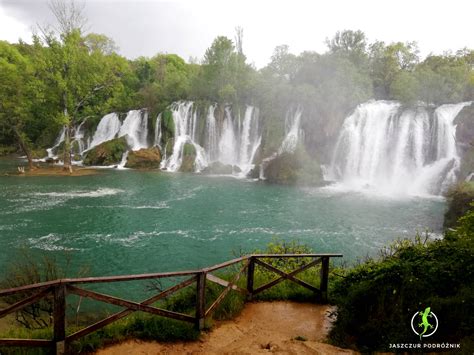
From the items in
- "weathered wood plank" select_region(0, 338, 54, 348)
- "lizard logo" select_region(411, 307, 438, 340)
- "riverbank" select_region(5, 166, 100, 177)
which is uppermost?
"riverbank" select_region(5, 166, 100, 177)

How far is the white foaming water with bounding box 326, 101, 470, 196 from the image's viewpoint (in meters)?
26.4

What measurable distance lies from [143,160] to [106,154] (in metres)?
4.86

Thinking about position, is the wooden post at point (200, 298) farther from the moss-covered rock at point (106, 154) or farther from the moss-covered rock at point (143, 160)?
the moss-covered rock at point (106, 154)

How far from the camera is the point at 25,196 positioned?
22.6m

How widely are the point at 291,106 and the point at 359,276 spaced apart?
30590mm

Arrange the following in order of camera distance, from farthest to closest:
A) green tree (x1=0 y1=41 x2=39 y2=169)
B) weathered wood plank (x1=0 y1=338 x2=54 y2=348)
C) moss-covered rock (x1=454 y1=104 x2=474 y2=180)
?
green tree (x1=0 y1=41 x2=39 y2=169)
moss-covered rock (x1=454 y1=104 x2=474 y2=180)
weathered wood plank (x1=0 y1=338 x2=54 y2=348)

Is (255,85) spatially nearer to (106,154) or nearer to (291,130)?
(291,130)

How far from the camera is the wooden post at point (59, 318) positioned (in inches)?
190

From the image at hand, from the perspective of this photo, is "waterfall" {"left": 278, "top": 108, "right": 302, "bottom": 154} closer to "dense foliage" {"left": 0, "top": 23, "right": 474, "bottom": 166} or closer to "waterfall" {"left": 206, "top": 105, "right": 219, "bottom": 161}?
"dense foliage" {"left": 0, "top": 23, "right": 474, "bottom": 166}

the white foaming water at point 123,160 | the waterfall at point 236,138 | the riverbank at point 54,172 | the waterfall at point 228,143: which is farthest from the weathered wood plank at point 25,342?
the white foaming water at point 123,160

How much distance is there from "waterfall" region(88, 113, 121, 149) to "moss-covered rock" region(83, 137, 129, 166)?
172 inches

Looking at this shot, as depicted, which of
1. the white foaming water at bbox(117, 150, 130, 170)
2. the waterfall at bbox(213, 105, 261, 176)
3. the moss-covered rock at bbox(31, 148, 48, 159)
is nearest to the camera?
the white foaming water at bbox(117, 150, 130, 170)

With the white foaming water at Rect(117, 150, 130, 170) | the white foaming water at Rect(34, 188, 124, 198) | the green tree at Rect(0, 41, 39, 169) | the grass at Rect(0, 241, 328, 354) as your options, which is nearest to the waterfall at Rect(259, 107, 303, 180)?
the white foaming water at Rect(34, 188, 124, 198)

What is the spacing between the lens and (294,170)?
3030 centimetres
